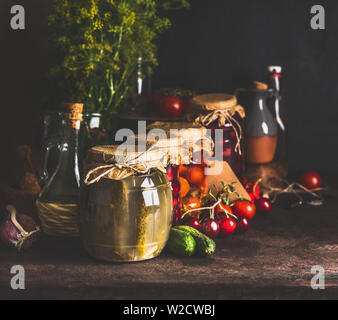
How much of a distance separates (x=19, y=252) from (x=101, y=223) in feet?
0.76

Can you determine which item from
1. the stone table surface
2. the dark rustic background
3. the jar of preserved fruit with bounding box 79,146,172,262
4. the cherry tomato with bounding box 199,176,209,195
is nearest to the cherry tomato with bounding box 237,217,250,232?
the stone table surface

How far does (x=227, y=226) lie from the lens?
1.34 m

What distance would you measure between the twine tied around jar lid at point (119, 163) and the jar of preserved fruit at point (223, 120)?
0.36 meters

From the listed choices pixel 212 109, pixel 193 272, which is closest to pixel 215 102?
pixel 212 109

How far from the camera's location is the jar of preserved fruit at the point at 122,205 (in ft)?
3.69

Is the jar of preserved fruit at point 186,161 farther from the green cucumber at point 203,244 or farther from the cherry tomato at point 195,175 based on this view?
the green cucumber at point 203,244

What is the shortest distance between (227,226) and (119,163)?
0.34 m

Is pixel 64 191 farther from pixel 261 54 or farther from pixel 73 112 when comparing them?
pixel 261 54

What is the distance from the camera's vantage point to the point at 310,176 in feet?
5.69

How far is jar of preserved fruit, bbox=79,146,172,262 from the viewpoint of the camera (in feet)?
3.69

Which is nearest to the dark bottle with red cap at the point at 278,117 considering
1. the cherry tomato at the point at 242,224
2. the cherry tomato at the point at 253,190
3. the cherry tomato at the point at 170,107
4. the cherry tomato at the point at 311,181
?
the cherry tomato at the point at 311,181

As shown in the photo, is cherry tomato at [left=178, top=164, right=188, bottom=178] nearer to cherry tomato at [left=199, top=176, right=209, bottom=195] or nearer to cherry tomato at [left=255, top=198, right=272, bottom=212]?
cherry tomato at [left=199, top=176, right=209, bottom=195]

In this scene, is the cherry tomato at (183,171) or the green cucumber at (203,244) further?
the cherry tomato at (183,171)
